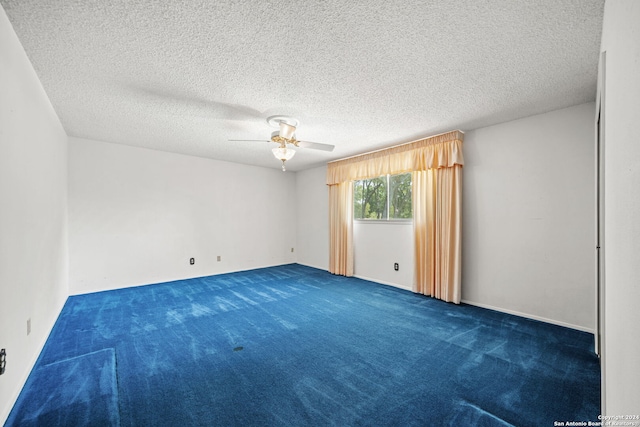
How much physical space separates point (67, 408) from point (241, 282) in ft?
10.3

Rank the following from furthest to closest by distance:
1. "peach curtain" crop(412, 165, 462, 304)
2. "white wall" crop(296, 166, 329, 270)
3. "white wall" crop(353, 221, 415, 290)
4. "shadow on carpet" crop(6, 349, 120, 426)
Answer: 1. "white wall" crop(296, 166, 329, 270)
2. "white wall" crop(353, 221, 415, 290)
3. "peach curtain" crop(412, 165, 462, 304)
4. "shadow on carpet" crop(6, 349, 120, 426)

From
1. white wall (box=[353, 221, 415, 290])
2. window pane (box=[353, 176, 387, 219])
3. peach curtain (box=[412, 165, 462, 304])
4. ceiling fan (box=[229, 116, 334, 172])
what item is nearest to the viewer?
ceiling fan (box=[229, 116, 334, 172])

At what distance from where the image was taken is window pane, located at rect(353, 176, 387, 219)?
189 inches

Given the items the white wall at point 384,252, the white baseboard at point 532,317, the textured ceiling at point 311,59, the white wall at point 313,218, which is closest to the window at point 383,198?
the white wall at point 384,252

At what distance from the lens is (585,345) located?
2400mm

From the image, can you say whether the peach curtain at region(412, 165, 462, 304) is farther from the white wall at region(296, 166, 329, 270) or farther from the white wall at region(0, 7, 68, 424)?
the white wall at region(0, 7, 68, 424)

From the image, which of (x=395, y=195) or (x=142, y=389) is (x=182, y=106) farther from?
(x=395, y=195)

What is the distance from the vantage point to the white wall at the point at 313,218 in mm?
5906

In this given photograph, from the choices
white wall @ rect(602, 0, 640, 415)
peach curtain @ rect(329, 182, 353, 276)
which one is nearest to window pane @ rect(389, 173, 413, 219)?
peach curtain @ rect(329, 182, 353, 276)

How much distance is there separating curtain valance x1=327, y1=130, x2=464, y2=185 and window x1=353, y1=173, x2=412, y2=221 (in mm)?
270

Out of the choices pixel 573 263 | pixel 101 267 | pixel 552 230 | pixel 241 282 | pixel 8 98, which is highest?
pixel 8 98

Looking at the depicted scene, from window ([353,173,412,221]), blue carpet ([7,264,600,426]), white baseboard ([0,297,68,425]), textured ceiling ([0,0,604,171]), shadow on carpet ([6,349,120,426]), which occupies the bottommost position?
blue carpet ([7,264,600,426])

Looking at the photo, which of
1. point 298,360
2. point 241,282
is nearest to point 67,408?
point 298,360

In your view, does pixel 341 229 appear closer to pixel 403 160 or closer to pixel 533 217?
pixel 403 160
